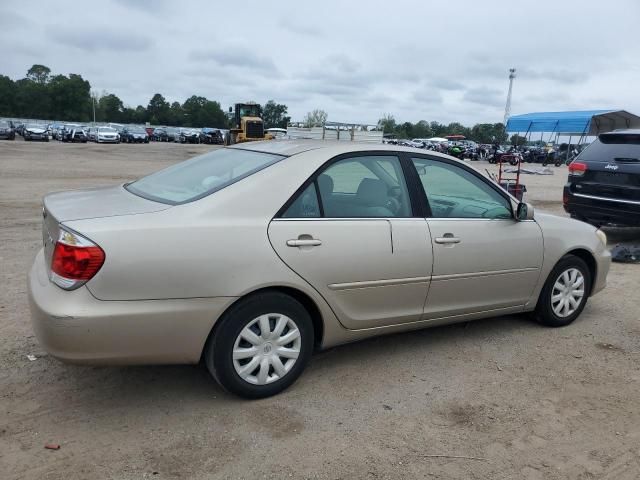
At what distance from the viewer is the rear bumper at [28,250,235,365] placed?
2787 millimetres

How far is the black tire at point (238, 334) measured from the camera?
10.3 ft

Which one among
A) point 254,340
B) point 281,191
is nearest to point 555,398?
point 254,340

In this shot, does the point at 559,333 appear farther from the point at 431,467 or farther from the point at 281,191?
the point at 281,191

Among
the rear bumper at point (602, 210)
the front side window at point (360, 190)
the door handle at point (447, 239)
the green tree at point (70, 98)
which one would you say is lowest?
the rear bumper at point (602, 210)

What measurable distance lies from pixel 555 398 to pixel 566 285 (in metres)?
1.49

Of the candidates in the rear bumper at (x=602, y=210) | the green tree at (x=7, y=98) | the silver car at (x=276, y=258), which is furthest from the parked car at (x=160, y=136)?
the silver car at (x=276, y=258)

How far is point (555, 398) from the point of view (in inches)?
140

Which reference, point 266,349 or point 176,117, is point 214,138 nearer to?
point 266,349

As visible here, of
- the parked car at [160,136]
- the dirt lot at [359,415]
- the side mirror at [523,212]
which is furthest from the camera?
the parked car at [160,136]

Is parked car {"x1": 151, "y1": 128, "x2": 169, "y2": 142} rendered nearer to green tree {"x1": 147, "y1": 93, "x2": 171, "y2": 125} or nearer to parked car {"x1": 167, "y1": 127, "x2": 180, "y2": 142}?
parked car {"x1": 167, "y1": 127, "x2": 180, "y2": 142}

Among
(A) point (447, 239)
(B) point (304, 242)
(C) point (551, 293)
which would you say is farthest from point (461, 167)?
(B) point (304, 242)

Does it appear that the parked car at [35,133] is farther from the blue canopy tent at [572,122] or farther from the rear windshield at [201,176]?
the rear windshield at [201,176]

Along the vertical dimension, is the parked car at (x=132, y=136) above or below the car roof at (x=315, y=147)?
below

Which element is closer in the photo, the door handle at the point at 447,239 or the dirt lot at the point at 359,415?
the dirt lot at the point at 359,415
